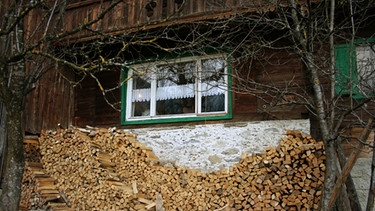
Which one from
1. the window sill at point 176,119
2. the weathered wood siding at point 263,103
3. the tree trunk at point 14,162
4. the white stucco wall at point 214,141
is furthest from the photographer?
the window sill at point 176,119

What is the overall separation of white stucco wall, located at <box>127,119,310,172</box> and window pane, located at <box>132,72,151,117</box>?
32.5 inches

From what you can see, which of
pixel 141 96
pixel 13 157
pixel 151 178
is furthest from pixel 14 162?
pixel 141 96

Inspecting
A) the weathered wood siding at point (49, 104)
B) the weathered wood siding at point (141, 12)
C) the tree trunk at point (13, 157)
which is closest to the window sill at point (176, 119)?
the weathered wood siding at point (49, 104)

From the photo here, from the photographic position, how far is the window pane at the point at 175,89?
9477 millimetres

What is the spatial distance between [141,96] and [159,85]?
57 centimetres

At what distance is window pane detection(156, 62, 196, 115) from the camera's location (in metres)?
9.48

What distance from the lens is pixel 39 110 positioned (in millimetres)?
10000

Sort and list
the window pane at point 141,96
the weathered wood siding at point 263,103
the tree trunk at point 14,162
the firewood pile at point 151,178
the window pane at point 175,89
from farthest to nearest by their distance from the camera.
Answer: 1. the window pane at point 141,96
2. the window pane at point 175,89
3. the weathered wood siding at point 263,103
4. the firewood pile at point 151,178
5. the tree trunk at point 14,162

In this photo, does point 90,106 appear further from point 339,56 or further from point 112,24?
point 339,56

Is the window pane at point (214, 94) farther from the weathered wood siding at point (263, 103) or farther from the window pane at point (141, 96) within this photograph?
the window pane at point (141, 96)

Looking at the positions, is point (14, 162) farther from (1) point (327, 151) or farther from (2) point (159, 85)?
(2) point (159, 85)

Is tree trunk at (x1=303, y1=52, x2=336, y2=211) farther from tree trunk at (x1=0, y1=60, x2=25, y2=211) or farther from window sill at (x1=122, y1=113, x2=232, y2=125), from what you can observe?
tree trunk at (x1=0, y1=60, x2=25, y2=211)

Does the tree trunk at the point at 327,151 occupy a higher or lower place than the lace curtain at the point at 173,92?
lower

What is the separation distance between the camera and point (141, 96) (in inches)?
396
